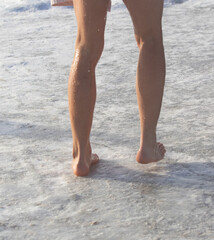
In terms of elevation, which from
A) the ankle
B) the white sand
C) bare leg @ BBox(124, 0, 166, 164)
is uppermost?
bare leg @ BBox(124, 0, 166, 164)

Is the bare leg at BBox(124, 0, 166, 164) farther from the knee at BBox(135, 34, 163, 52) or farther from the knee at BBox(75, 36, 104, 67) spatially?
the knee at BBox(75, 36, 104, 67)

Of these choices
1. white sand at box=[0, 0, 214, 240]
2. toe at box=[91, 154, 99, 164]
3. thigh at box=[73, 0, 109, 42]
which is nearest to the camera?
white sand at box=[0, 0, 214, 240]

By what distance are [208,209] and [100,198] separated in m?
0.42

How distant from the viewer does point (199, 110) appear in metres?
3.40

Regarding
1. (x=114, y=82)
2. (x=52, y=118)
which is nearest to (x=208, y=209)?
(x=52, y=118)

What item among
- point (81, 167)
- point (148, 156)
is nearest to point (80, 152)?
point (81, 167)

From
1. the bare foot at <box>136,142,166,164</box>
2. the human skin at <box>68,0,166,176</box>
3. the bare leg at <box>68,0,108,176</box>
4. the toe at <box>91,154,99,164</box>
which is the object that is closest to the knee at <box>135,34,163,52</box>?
the human skin at <box>68,0,166,176</box>

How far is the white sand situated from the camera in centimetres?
207

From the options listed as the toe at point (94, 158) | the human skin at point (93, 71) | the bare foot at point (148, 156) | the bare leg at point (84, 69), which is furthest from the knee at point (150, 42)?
the toe at point (94, 158)

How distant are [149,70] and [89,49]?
274 millimetres

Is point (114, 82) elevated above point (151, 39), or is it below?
below

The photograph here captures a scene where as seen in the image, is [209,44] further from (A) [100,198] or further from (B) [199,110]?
(A) [100,198]

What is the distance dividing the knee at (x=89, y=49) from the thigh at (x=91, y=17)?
16mm

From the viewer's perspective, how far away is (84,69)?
2.44 meters
